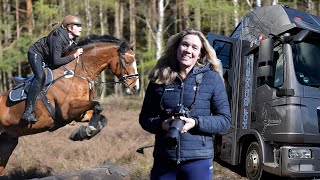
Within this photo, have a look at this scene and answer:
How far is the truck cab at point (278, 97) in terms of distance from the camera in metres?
7.29

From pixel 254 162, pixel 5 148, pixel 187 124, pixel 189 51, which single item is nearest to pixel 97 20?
pixel 5 148

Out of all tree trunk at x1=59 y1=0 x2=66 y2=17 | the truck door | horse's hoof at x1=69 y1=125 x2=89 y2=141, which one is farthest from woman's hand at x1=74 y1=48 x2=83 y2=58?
tree trunk at x1=59 y1=0 x2=66 y2=17

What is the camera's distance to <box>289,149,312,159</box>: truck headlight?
24.0 feet

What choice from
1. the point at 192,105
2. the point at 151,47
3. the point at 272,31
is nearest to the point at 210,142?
the point at 192,105

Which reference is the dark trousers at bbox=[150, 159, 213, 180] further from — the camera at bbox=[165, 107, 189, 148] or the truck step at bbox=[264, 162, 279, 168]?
the truck step at bbox=[264, 162, 279, 168]

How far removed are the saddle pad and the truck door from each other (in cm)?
343

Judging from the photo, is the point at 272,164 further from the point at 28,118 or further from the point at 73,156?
the point at 73,156

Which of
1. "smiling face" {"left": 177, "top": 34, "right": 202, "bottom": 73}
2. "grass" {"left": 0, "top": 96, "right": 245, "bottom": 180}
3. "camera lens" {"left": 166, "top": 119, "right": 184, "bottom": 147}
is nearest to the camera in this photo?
"camera lens" {"left": 166, "top": 119, "right": 184, "bottom": 147}

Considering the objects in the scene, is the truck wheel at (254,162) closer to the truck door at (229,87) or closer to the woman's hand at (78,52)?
the truck door at (229,87)

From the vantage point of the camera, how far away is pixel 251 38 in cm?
895

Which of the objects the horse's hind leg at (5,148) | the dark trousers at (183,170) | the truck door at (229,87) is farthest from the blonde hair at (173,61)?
the horse's hind leg at (5,148)

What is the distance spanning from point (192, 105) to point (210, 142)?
1.07ft

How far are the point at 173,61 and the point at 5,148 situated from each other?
18.5ft

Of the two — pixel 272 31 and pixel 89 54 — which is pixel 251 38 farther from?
pixel 89 54
